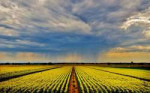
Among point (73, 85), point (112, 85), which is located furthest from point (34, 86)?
point (112, 85)

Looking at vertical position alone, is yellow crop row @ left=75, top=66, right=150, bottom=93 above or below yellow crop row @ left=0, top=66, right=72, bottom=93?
below

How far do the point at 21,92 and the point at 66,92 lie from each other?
15.8 ft

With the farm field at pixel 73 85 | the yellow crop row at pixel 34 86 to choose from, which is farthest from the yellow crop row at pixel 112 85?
the yellow crop row at pixel 34 86

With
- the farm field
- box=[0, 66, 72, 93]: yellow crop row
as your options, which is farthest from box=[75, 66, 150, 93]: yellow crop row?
box=[0, 66, 72, 93]: yellow crop row

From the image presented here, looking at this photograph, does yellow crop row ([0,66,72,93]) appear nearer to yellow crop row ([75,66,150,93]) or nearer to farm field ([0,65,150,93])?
farm field ([0,65,150,93])

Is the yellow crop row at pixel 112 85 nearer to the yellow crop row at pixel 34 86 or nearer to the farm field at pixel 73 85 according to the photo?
the farm field at pixel 73 85

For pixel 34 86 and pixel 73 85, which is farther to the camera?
pixel 73 85

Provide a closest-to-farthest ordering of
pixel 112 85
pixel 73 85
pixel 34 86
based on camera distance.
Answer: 1. pixel 34 86
2. pixel 73 85
3. pixel 112 85

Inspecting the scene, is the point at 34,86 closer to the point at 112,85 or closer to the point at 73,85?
the point at 73,85

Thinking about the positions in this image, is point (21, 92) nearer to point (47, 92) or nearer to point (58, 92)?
point (47, 92)

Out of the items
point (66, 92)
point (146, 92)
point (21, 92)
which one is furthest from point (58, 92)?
point (146, 92)

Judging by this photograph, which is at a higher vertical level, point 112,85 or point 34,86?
point 34,86

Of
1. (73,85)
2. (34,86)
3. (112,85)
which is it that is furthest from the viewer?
(112,85)

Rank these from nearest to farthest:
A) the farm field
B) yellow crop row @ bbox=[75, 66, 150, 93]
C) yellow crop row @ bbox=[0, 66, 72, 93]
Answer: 1. yellow crop row @ bbox=[0, 66, 72, 93]
2. the farm field
3. yellow crop row @ bbox=[75, 66, 150, 93]
